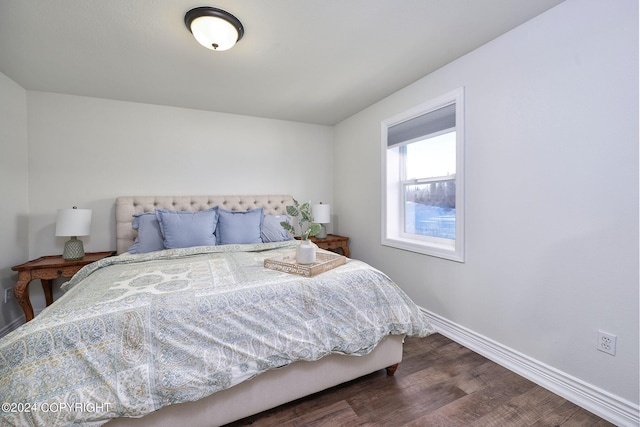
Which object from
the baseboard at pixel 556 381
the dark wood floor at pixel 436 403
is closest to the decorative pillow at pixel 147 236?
the dark wood floor at pixel 436 403

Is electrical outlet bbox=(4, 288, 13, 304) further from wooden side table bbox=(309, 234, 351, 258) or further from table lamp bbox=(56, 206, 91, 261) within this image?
wooden side table bbox=(309, 234, 351, 258)

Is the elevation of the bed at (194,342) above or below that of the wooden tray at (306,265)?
below

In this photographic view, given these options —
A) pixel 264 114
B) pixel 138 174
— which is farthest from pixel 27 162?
pixel 264 114

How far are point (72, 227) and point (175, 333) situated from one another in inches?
85.7

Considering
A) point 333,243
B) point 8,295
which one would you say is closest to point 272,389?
point 333,243

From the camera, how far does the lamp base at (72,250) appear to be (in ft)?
8.33

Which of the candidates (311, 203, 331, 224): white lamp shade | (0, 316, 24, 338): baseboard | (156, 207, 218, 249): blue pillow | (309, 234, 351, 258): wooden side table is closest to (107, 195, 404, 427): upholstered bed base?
(156, 207, 218, 249): blue pillow

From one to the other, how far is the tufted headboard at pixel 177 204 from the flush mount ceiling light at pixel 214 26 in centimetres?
192

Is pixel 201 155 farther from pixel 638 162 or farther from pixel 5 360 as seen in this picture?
pixel 638 162

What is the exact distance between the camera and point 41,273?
233 cm

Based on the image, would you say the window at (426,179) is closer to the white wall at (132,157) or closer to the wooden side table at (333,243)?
the wooden side table at (333,243)

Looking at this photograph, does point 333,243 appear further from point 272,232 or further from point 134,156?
point 134,156

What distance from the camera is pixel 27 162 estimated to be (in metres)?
2.70

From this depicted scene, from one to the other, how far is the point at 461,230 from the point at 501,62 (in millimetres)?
1307
